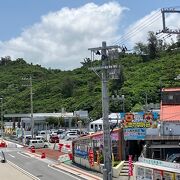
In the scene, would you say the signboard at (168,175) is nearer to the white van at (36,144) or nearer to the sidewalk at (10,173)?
the sidewalk at (10,173)

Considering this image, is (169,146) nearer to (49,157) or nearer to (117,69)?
(117,69)

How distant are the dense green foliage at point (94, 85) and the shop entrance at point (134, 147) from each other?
5130cm

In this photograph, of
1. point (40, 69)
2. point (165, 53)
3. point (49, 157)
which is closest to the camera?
point (49, 157)

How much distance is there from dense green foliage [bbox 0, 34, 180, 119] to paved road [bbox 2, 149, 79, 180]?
39646mm

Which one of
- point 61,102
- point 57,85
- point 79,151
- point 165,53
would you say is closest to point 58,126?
point 61,102

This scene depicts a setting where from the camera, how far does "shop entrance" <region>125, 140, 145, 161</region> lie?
127 feet

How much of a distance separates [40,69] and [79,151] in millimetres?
140693

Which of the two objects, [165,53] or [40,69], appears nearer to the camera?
[165,53]

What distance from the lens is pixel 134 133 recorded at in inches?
1486

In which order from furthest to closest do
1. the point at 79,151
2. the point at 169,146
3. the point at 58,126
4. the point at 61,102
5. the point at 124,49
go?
the point at 61,102 < the point at 58,126 < the point at 79,151 < the point at 169,146 < the point at 124,49

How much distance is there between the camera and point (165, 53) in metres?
140

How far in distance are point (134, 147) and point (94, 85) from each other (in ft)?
280

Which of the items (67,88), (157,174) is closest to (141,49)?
(67,88)

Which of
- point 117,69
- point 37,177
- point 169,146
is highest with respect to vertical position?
point 117,69
